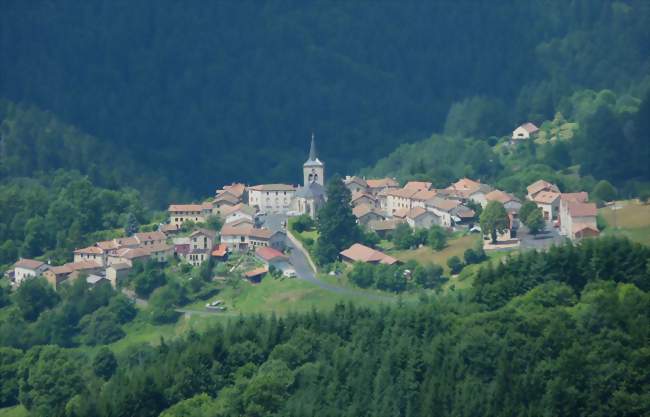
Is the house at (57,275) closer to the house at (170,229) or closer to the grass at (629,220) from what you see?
the house at (170,229)

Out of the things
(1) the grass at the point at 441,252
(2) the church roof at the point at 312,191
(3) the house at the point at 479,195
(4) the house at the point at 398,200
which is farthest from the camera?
(4) the house at the point at 398,200

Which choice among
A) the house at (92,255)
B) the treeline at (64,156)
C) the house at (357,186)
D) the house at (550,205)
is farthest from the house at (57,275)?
the treeline at (64,156)

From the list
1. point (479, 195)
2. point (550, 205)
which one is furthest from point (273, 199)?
point (550, 205)

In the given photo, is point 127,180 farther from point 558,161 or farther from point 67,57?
point 558,161

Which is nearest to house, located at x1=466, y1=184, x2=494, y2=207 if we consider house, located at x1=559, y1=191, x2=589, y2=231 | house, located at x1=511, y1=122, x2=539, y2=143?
house, located at x1=559, y1=191, x2=589, y2=231

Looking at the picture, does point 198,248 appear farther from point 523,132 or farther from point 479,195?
point 523,132

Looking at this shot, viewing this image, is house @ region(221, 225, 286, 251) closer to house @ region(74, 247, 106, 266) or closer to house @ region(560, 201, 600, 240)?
house @ region(74, 247, 106, 266)
